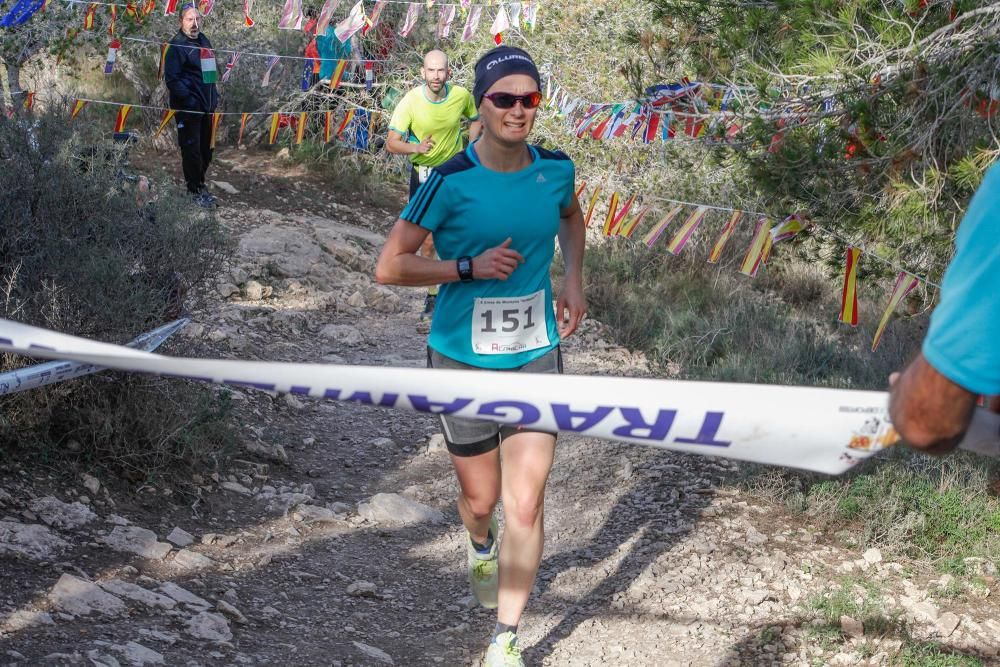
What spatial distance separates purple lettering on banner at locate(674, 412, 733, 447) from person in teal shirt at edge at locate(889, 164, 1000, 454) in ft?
1.81

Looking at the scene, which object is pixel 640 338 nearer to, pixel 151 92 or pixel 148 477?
pixel 148 477

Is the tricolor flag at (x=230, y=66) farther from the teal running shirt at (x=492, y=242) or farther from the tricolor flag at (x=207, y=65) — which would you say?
the teal running shirt at (x=492, y=242)

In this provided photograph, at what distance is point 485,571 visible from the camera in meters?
4.17

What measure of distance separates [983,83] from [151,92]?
12649 millimetres

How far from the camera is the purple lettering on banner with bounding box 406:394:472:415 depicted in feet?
8.20

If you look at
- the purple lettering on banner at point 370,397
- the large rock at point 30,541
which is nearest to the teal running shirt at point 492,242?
the purple lettering on banner at point 370,397

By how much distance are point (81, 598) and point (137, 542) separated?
670mm

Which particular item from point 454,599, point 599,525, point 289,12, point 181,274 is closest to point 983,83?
point 599,525

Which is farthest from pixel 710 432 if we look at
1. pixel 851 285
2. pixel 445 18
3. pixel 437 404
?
pixel 445 18

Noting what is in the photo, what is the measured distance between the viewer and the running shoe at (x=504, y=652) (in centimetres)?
367

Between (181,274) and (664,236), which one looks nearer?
(181,274)

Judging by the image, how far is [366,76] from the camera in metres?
14.2

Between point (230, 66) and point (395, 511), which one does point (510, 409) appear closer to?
point (395, 511)

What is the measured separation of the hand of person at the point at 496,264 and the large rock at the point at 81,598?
70.8 inches
